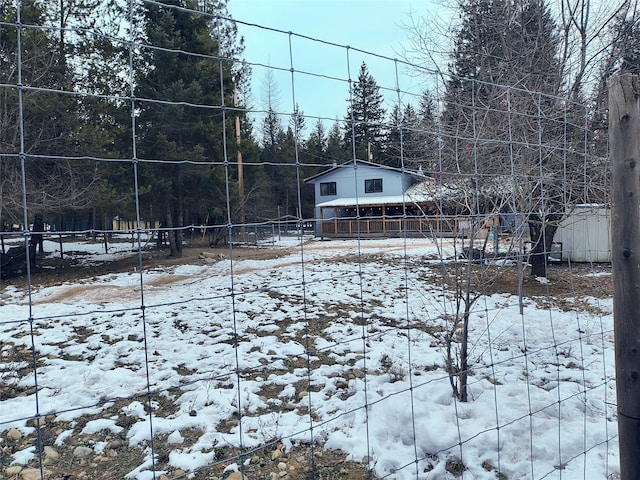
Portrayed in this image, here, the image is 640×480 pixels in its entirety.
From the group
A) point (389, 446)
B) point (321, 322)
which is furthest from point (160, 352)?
point (389, 446)

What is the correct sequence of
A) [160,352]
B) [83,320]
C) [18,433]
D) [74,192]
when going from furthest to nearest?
[74,192] → [83,320] → [160,352] → [18,433]

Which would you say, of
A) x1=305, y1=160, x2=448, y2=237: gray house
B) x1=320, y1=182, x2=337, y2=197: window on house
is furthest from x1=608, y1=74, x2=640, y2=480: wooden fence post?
x1=320, y1=182, x2=337, y2=197: window on house

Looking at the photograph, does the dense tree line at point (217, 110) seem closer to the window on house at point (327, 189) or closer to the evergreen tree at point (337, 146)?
the window on house at point (327, 189)

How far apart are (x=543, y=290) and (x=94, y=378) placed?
19.9 ft

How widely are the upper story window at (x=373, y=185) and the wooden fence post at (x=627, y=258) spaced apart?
2475 centimetres

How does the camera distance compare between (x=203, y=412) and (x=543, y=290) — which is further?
(x=543, y=290)

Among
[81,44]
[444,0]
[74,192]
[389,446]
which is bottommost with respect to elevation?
[389,446]

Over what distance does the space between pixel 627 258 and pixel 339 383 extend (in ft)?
7.25

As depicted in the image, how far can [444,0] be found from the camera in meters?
8.02

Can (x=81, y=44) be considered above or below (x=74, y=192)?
above

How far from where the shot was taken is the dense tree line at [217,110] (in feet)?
15.3

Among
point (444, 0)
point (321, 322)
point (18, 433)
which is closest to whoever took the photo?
point (18, 433)

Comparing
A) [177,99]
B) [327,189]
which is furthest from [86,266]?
[327,189]

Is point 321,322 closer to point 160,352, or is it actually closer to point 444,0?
point 160,352
